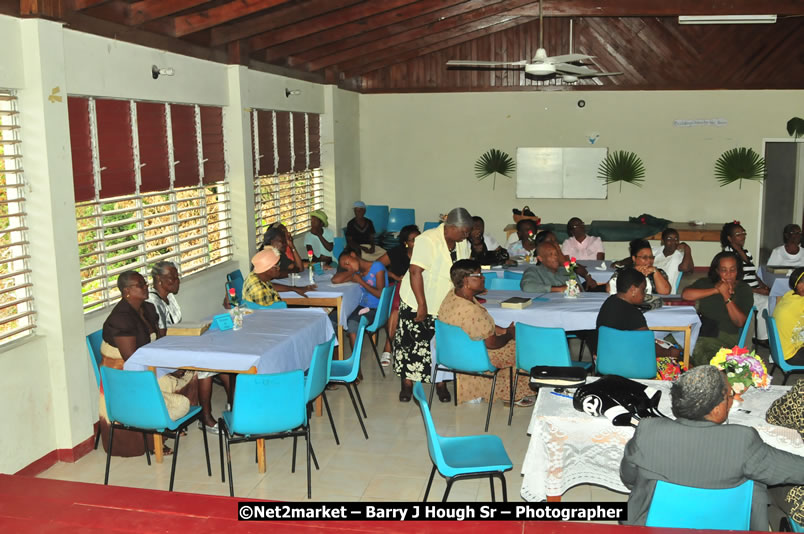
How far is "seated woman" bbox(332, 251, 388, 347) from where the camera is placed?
25.5 feet

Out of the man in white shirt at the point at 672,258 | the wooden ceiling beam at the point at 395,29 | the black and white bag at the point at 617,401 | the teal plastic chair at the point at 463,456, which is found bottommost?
the teal plastic chair at the point at 463,456

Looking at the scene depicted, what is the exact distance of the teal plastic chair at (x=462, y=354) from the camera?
5969 millimetres

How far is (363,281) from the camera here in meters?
7.83

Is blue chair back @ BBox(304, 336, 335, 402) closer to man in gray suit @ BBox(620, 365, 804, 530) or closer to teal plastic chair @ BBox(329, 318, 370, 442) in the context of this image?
teal plastic chair @ BBox(329, 318, 370, 442)

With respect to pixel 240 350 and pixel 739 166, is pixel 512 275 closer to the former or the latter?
pixel 240 350

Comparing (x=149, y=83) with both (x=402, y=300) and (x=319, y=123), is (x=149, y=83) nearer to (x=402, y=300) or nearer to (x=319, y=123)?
(x=402, y=300)

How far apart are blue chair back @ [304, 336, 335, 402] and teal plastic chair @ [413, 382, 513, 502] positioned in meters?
1.07

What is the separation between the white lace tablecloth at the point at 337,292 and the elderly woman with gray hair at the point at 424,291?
0.93 meters

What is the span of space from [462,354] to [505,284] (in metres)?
2.20

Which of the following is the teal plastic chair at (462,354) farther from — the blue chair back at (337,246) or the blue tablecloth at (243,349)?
the blue chair back at (337,246)

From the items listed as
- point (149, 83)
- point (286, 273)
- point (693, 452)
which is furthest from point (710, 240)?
point (693, 452)

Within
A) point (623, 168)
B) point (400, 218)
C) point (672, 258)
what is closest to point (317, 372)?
point (672, 258)

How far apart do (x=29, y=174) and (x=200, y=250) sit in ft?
9.56

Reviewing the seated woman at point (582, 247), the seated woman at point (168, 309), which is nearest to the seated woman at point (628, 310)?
the seated woman at point (168, 309)
